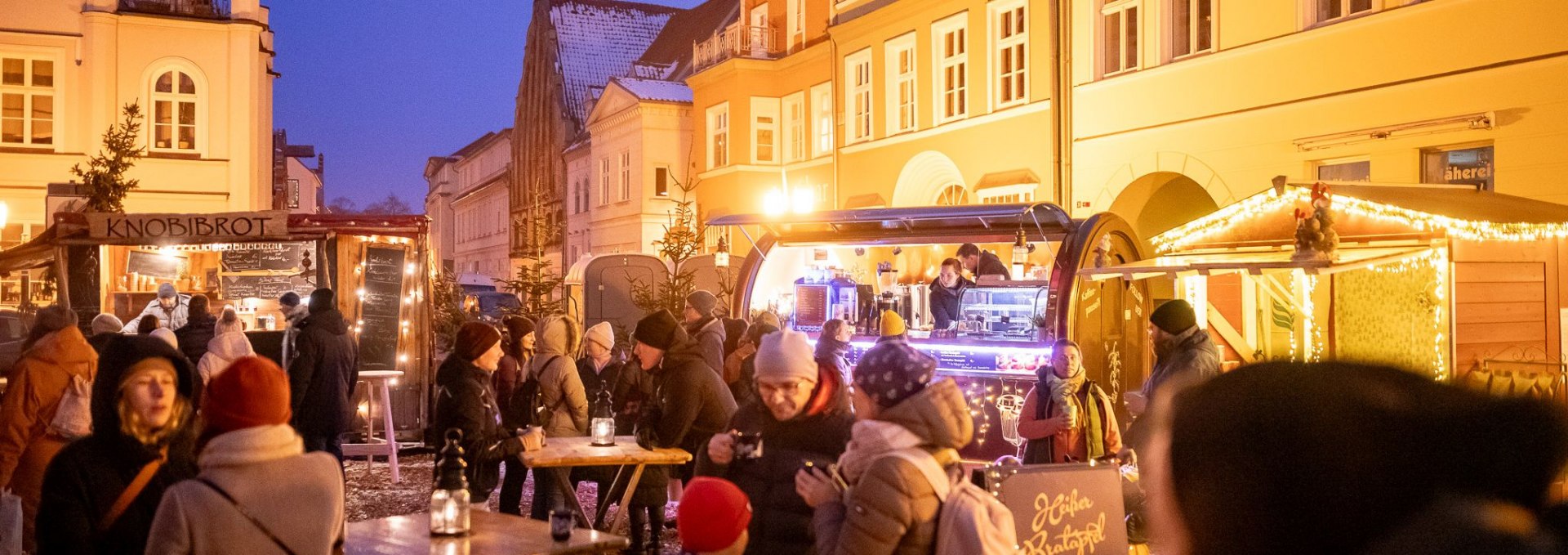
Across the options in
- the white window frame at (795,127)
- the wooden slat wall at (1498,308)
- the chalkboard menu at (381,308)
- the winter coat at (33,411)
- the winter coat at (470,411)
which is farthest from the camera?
the white window frame at (795,127)

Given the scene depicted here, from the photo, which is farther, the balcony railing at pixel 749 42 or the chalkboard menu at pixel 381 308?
the balcony railing at pixel 749 42

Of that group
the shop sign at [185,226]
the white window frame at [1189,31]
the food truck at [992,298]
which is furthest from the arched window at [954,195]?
the shop sign at [185,226]

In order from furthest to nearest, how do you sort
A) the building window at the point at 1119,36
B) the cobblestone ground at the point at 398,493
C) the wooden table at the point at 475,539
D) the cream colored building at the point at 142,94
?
the cream colored building at the point at 142,94 < the building window at the point at 1119,36 < the cobblestone ground at the point at 398,493 < the wooden table at the point at 475,539

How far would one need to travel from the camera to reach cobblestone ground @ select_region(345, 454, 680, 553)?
37.3ft

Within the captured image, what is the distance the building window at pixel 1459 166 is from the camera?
522 inches

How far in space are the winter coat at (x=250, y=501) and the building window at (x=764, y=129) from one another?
2669 centimetres

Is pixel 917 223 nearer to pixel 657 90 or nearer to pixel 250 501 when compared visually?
pixel 250 501

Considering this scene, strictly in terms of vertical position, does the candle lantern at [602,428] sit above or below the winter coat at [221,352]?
below

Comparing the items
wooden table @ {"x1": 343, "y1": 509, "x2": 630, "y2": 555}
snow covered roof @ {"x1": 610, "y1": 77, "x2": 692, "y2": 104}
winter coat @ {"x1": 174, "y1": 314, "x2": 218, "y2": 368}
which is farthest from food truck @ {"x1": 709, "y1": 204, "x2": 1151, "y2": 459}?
snow covered roof @ {"x1": 610, "y1": 77, "x2": 692, "y2": 104}

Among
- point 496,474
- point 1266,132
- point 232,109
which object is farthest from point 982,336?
point 232,109

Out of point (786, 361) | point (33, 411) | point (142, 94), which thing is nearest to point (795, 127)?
point (142, 94)

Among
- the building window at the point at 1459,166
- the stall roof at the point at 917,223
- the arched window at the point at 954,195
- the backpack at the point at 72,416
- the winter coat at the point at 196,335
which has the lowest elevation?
the backpack at the point at 72,416

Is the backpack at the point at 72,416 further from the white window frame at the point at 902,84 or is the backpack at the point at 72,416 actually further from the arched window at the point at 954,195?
the white window frame at the point at 902,84

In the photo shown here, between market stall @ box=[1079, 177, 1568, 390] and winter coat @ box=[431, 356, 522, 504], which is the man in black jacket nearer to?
winter coat @ box=[431, 356, 522, 504]
